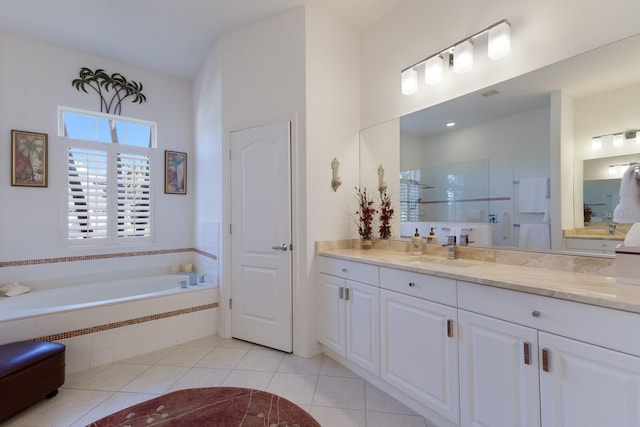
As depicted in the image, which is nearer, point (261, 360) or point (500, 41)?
point (500, 41)

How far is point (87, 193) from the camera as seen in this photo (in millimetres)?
3287

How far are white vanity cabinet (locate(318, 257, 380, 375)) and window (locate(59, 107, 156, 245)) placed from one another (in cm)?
261

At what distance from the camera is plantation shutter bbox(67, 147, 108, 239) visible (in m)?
3.22

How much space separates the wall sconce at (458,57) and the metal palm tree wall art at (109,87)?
329 cm

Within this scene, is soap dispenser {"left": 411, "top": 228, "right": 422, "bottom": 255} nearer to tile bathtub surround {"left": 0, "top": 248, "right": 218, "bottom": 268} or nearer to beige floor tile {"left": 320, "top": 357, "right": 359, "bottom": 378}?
beige floor tile {"left": 320, "top": 357, "right": 359, "bottom": 378}

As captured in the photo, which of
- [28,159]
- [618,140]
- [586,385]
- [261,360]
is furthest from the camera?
[28,159]

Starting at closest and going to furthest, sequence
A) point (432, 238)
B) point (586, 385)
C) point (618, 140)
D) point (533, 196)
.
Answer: point (586, 385), point (618, 140), point (533, 196), point (432, 238)

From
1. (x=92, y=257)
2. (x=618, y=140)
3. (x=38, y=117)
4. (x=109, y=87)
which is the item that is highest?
(x=109, y=87)

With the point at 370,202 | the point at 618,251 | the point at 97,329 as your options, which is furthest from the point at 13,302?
the point at 618,251

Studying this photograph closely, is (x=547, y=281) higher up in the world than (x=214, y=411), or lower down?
higher up

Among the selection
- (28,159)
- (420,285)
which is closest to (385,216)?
(420,285)

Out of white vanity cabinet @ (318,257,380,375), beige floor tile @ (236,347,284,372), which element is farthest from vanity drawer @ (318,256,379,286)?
beige floor tile @ (236,347,284,372)

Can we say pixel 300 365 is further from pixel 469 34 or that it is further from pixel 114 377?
pixel 469 34

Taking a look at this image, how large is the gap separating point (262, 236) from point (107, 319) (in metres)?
1.48
